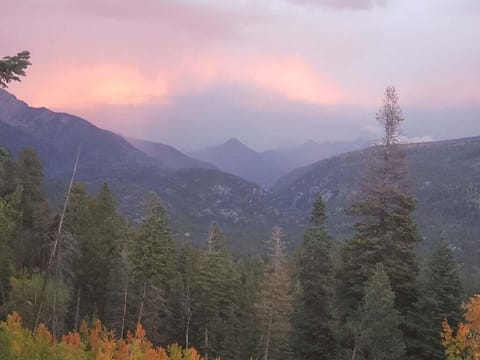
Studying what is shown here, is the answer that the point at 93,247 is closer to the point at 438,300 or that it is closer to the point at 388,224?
the point at 388,224

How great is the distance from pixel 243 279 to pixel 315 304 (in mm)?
38002

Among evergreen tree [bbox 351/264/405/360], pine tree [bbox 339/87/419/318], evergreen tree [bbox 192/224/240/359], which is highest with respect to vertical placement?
pine tree [bbox 339/87/419/318]

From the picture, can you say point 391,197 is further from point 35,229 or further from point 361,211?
point 35,229

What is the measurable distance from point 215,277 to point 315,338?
18.0m

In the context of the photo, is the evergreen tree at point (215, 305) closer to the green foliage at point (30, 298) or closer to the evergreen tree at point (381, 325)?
the green foliage at point (30, 298)

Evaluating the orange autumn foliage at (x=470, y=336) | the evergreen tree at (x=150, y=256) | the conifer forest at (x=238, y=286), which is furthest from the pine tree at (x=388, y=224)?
the evergreen tree at (x=150, y=256)

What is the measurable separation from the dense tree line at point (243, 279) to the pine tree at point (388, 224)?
6 centimetres

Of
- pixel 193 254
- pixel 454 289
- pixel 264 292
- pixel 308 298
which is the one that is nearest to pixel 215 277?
pixel 264 292

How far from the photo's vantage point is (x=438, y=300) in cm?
2242

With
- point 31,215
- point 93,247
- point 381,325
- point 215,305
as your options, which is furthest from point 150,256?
point 381,325

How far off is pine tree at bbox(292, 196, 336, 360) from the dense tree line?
0.06 metres

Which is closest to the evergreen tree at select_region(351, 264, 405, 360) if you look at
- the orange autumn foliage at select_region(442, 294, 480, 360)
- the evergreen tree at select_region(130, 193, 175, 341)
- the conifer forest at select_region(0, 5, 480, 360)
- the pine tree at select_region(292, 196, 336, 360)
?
the conifer forest at select_region(0, 5, 480, 360)

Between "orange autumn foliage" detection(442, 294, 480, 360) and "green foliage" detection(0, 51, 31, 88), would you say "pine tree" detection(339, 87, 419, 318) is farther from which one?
"green foliage" detection(0, 51, 31, 88)

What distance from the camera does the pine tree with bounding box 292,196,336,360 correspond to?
91.5 feet
